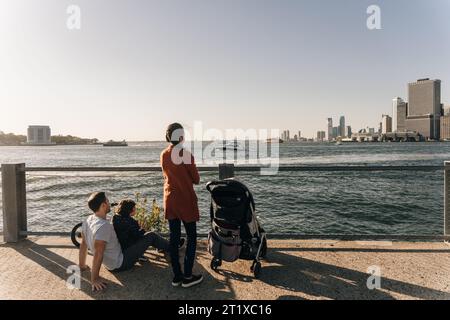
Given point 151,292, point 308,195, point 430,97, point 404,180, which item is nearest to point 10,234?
point 151,292

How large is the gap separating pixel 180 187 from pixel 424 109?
752 feet

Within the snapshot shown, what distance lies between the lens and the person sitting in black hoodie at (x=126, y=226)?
3984 mm

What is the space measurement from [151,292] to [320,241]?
2.91 m

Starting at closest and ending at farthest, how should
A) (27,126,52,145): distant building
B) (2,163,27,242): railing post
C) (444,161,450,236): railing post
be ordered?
(444,161,450,236): railing post
(2,163,27,242): railing post
(27,126,52,145): distant building

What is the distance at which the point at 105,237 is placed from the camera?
3.59m

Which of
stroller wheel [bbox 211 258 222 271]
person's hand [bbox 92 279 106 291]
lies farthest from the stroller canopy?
person's hand [bbox 92 279 106 291]

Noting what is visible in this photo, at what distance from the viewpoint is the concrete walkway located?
342cm

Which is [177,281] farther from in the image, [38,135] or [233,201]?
[38,135]

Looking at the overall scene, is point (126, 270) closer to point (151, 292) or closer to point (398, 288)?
point (151, 292)

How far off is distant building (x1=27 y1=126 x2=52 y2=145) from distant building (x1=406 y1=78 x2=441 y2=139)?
758ft

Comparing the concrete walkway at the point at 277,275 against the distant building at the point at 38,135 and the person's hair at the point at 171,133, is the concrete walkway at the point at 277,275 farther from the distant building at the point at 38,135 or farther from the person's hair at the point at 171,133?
the distant building at the point at 38,135

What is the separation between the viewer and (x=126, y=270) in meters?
4.01

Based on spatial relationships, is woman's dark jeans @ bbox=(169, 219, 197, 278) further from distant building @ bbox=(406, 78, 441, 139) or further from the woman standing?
distant building @ bbox=(406, 78, 441, 139)
